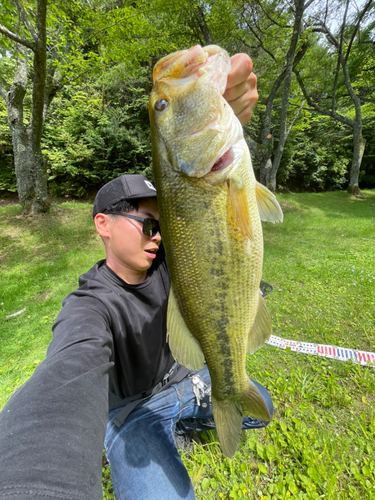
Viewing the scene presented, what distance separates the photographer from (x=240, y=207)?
4.35 ft

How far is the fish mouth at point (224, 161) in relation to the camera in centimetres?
133

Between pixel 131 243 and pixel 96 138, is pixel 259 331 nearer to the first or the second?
pixel 131 243

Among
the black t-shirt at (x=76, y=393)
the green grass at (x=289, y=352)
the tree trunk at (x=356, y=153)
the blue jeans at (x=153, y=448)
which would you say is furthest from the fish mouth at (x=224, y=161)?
the tree trunk at (x=356, y=153)

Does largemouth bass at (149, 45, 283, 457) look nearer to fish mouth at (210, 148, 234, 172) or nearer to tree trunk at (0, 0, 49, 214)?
fish mouth at (210, 148, 234, 172)

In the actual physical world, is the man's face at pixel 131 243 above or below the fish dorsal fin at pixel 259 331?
above

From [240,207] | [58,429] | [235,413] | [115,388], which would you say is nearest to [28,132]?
[115,388]

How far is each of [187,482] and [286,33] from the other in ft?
51.7

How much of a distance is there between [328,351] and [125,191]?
324 centimetres

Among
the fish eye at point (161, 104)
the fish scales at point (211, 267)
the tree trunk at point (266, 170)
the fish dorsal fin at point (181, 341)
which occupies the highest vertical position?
the tree trunk at point (266, 170)

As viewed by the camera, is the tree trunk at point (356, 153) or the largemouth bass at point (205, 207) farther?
the tree trunk at point (356, 153)

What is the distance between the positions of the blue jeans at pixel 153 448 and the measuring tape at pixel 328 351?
50.7 inches

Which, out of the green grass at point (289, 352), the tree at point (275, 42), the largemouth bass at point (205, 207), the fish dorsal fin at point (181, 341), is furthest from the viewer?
the tree at point (275, 42)

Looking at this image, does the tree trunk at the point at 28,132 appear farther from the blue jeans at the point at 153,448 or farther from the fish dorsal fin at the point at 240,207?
the blue jeans at the point at 153,448

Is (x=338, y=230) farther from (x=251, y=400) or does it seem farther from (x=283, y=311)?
(x=251, y=400)
